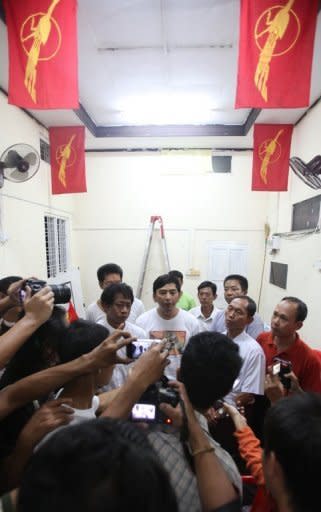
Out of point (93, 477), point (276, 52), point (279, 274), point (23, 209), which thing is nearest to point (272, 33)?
point (276, 52)

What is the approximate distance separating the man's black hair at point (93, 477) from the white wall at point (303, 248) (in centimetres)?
310

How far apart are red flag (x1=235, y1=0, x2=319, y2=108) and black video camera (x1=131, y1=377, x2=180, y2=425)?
198 cm

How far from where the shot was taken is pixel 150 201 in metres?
5.11

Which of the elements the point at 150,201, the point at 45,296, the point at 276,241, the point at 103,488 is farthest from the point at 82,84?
the point at 103,488

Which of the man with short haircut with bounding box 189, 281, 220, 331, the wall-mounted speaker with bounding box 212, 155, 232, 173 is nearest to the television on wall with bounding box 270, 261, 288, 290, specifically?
the man with short haircut with bounding box 189, 281, 220, 331

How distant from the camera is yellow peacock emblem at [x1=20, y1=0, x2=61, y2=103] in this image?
190cm

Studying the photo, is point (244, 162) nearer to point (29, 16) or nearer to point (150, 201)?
point (150, 201)

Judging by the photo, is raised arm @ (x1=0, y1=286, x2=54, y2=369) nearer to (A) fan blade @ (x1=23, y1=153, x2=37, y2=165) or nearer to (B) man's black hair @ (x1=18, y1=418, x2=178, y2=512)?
(B) man's black hair @ (x1=18, y1=418, x2=178, y2=512)

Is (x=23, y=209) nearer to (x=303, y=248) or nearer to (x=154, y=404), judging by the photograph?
(x=154, y=404)

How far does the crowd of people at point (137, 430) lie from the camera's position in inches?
15.3

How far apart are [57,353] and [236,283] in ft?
7.22

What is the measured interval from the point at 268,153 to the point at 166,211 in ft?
6.70

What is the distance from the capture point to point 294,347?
179 cm

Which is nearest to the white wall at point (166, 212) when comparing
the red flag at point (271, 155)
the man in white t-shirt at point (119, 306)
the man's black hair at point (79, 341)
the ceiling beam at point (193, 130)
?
the ceiling beam at point (193, 130)
